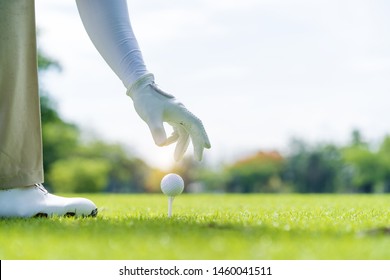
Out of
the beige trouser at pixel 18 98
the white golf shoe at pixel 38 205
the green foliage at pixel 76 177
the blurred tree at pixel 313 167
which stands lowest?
the white golf shoe at pixel 38 205

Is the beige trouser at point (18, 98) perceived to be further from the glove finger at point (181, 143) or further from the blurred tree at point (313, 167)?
the blurred tree at point (313, 167)

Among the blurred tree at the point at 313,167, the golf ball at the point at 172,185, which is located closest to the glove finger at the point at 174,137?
the golf ball at the point at 172,185

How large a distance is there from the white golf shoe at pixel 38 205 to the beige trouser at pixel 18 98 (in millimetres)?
99

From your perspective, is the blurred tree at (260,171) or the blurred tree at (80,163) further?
the blurred tree at (260,171)

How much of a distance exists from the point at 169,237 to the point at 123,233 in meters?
0.33

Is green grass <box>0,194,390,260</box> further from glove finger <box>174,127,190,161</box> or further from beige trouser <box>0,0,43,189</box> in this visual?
beige trouser <box>0,0,43,189</box>

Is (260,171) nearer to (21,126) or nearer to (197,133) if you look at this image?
(21,126)

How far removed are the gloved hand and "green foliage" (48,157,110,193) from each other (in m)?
44.6

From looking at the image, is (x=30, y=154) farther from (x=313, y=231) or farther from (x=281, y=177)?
(x=281, y=177)

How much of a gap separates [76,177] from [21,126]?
4596 cm

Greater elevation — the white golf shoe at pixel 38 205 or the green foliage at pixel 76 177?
the green foliage at pixel 76 177

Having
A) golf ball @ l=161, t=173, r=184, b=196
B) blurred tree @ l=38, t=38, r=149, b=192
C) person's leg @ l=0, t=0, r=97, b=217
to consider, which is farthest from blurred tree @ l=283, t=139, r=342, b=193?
golf ball @ l=161, t=173, r=184, b=196

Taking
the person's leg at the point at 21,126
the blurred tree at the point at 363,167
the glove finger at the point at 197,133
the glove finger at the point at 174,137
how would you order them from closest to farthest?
the glove finger at the point at 197,133 < the glove finger at the point at 174,137 < the person's leg at the point at 21,126 < the blurred tree at the point at 363,167

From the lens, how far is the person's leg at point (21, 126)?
175 inches
